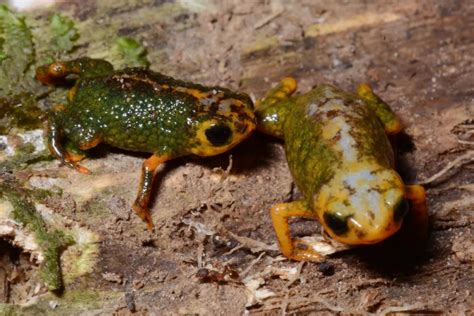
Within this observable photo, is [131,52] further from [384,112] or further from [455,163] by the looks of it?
[455,163]

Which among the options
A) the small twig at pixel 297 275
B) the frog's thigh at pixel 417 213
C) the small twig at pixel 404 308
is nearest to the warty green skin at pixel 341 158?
the frog's thigh at pixel 417 213

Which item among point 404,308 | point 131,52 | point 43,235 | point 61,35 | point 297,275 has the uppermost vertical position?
point 61,35

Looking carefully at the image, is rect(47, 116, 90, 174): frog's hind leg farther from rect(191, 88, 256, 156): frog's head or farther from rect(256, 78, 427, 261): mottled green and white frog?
rect(256, 78, 427, 261): mottled green and white frog

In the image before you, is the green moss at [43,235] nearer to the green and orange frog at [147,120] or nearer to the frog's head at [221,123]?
the green and orange frog at [147,120]

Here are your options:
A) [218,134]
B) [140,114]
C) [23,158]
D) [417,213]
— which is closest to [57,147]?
[23,158]

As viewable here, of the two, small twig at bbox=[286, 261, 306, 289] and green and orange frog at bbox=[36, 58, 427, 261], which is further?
small twig at bbox=[286, 261, 306, 289]

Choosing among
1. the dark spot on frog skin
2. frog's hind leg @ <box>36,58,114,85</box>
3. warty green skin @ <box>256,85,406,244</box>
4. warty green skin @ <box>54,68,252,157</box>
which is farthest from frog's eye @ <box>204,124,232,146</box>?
frog's hind leg @ <box>36,58,114,85</box>
